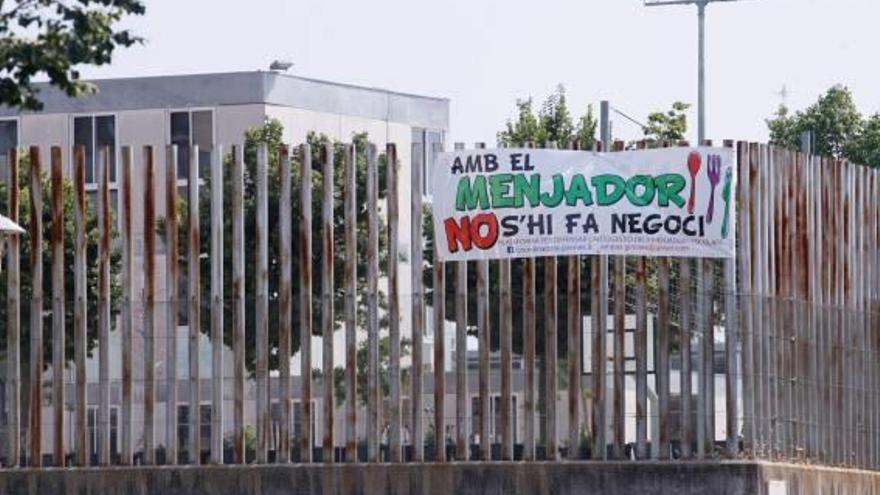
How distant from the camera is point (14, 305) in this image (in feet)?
155

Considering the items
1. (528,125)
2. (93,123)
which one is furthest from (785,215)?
(93,123)

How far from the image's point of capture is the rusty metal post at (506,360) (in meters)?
46.3

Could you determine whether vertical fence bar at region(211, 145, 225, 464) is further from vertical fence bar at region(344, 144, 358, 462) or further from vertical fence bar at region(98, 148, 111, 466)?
vertical fence bar at region(98, 148, 111, 466)

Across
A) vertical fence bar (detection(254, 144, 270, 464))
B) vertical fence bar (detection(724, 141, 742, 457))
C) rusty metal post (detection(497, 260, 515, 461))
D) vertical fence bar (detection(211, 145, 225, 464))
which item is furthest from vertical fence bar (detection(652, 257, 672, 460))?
vertical fence bar (detection(254, 144, 270, 464))

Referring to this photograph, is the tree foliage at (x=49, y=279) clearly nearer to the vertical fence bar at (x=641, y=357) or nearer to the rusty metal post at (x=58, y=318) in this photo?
the rusty metal post at (x=58, y=318)

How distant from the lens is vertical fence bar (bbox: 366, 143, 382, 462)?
46.4m

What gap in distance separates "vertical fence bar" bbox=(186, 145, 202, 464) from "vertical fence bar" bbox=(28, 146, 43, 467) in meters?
2.17

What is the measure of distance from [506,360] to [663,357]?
87.4 inches

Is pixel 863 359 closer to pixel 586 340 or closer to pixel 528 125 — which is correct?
pixel 586 340

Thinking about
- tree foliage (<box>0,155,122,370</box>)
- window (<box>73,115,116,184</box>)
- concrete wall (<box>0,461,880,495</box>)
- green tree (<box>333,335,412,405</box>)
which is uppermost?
window (<box>73,115,116,184</box>)

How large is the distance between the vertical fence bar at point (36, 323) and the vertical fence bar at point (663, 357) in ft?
29.1

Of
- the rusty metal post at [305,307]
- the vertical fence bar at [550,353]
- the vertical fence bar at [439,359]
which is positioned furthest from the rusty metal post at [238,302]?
the vertical fence bar at [550,353]

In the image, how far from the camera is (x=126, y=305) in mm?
47031

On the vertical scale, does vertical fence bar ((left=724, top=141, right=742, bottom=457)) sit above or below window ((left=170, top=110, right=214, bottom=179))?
below
